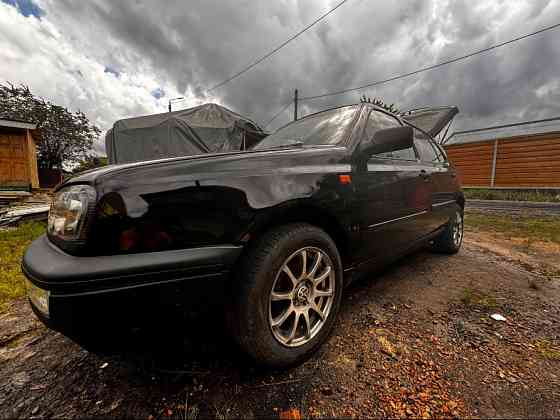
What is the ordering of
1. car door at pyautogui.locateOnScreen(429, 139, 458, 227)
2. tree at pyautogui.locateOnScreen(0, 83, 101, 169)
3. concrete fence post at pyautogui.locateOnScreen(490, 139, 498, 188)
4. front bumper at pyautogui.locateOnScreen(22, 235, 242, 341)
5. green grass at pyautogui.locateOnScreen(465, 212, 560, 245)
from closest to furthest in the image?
front bumper at pyautogui.locateOnScreen(22, 235, 242, 341)
car door at pyautogui.locateOnScreen(429, 139, 458, 227)
green grass at pyautogui.locateOnScreen(465, 212, 560, 245)
concrete fence post at pyautogui.locateOnScreen(490, 139, 498, 188)
tree at pyautogui.locateOnScreen(0, 83, 101, 169)

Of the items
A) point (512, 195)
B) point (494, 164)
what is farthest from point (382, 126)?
point (494, 164)

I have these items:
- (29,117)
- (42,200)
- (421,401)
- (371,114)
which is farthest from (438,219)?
(29,117)

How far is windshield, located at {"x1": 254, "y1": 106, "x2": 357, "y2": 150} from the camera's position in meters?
1.80

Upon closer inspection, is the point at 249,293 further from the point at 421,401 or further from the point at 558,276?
the point at 558,276

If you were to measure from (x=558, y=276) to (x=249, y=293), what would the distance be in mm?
3274

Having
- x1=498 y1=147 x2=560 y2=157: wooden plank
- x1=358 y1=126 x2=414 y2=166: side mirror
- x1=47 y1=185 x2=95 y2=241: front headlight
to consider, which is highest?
x1=498 y1=147 x2=560 y2=157: wooden plank

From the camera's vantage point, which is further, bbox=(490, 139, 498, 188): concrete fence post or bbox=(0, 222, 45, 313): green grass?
bbox=(490, 139, 498, 188): concrete fence post

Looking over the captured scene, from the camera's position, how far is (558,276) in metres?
2.44

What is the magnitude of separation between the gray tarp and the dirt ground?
5.93m

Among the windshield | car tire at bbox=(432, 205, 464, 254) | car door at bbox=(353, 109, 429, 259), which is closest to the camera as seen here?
car door at bbox=(353, 109, 429, 259)

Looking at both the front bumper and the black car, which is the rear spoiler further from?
the front bumper

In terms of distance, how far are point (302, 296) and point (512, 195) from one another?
10706 mm

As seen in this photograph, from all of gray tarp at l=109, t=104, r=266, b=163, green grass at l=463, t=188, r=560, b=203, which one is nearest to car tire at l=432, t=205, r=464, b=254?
gray tarp at l=109, t=104, r=266, b=163

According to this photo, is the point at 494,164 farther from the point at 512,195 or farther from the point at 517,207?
the point at 517,207
